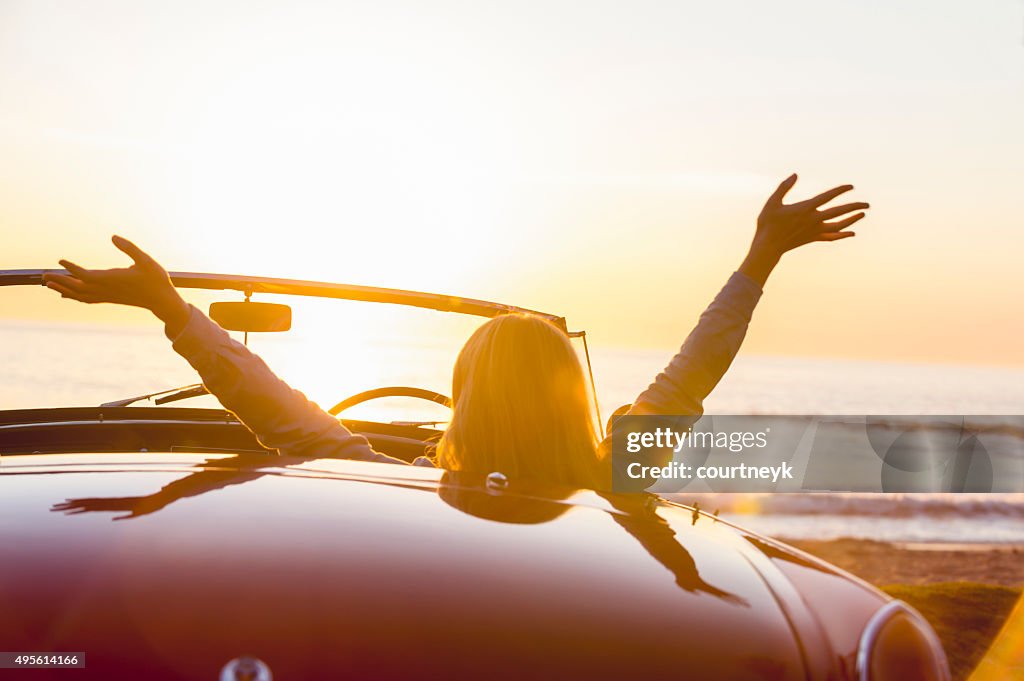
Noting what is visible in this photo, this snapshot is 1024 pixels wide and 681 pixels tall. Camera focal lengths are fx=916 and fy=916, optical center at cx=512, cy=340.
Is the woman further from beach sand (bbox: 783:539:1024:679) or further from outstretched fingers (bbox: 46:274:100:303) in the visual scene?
beach sand (bbox: 783:539:1024:679)

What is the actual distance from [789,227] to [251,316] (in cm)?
182

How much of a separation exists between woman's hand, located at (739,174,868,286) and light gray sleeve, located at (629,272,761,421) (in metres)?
0.07

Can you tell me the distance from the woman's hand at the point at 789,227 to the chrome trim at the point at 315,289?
0.80 meters

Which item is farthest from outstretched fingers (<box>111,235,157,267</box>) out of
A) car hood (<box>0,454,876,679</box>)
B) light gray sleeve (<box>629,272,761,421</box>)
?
light gray sleeve (<box>629,272,761,421</box>)

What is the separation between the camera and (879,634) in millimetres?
1489

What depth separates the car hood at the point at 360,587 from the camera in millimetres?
1152

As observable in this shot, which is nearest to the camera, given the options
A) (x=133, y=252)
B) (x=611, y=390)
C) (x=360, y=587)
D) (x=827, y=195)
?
(x=360, y=587)

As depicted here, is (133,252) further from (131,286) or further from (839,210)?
(839,210)

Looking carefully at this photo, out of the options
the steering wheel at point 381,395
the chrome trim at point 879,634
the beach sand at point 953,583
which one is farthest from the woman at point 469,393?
the beach sand at point 953,583

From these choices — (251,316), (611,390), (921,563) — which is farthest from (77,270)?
(611,390)

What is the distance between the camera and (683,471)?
127 inches

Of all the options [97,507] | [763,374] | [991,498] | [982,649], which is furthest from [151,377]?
[763,374]

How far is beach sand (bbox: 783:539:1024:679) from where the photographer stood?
19.4ft

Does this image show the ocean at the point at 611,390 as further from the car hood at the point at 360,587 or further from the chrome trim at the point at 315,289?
the car hood at the point at 360,587
